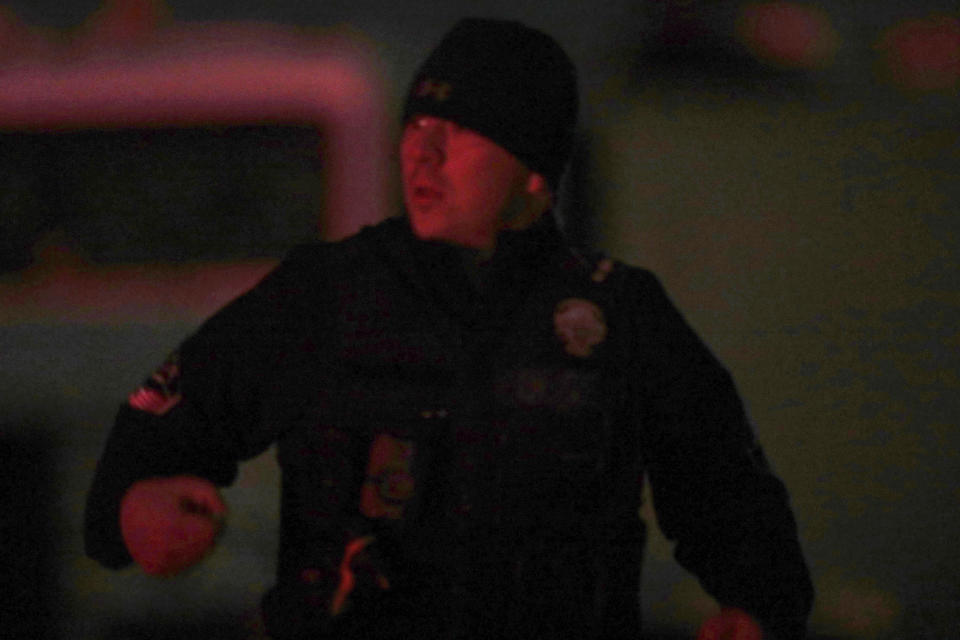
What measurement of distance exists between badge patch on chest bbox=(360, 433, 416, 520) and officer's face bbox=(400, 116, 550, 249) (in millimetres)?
410

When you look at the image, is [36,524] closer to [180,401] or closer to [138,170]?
[138,170]

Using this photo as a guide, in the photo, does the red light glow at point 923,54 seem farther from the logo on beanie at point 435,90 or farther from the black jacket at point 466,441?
the logo on beanie at point 435,90

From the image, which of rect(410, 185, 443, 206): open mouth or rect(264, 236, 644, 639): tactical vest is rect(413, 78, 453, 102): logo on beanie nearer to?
rect(410, 185, 443, 206): open mouth

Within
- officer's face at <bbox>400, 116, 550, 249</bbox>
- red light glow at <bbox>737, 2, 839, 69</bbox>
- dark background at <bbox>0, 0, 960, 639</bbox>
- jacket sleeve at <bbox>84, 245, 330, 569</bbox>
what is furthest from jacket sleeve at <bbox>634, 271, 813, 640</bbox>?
red light glow at <bbox>737, 2, 839, 69</bbox>

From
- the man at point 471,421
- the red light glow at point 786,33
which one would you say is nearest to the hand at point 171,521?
the man at point 471,421

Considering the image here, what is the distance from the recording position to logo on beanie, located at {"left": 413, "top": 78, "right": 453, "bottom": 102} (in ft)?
5.69

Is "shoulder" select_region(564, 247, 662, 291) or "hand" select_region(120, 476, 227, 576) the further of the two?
"shoulder" select_region(564, 247, 662, 291)

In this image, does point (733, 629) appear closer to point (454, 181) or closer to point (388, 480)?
point (388, 480)

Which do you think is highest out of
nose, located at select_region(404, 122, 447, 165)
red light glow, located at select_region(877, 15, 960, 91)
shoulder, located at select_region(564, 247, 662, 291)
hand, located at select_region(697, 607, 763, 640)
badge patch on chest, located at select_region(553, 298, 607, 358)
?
red light glow, located at select_region(877, 15, 960, 91)

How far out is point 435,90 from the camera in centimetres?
174

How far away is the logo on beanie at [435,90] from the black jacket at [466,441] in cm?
25

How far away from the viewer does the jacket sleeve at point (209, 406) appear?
5.32 feet

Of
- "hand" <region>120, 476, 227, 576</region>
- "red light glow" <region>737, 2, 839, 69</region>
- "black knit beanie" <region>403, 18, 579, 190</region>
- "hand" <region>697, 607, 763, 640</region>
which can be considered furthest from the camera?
"red light glow" <region>737, 2, 839, 69</region>

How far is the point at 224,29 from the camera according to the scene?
305cm
